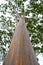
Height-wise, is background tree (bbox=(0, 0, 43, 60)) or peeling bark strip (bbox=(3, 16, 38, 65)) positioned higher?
background tree (bbox=(0, 0, 43, 60))

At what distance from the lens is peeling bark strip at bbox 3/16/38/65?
338 centimetres

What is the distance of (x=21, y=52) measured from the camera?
3.54 m

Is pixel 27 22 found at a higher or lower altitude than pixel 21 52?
higher

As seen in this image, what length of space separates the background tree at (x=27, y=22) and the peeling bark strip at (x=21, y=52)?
5.77m

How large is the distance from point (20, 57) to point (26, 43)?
415 millimetres

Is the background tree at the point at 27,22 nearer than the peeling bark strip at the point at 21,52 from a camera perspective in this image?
No

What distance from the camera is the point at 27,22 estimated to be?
10.3 meters

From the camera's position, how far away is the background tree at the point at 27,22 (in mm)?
10148

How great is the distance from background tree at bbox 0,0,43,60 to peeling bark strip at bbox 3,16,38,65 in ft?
18.9

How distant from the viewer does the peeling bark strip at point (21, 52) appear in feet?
11.1

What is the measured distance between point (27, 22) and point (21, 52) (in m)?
6.82

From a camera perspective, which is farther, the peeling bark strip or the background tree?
the background tree

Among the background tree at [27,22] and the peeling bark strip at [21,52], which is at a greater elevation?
the background tree at [27,22]

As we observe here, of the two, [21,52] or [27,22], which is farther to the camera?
[27,22]
